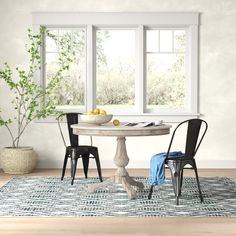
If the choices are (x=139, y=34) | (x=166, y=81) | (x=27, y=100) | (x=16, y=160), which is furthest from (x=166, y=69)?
(x=16, y=160)

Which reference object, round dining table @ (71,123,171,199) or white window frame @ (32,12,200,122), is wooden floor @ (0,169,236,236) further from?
white window frame @ (32,12,200,122)

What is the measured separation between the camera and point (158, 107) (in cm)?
783

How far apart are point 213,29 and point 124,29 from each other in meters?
1.24

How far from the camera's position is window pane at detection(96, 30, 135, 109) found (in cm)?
781

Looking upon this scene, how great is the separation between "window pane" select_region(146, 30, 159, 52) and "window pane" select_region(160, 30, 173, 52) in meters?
0.07

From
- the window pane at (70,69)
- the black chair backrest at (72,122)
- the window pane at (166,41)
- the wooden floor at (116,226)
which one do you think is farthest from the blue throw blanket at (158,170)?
the window pane at (166,41)

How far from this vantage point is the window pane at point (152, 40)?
776 cm

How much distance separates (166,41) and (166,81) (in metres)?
0.56

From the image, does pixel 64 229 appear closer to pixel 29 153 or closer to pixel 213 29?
pixel 29 153

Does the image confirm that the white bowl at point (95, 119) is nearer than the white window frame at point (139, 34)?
Yes

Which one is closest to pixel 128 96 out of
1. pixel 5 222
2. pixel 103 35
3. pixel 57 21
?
pixel 103 35

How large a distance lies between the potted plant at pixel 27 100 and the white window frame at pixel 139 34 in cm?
19

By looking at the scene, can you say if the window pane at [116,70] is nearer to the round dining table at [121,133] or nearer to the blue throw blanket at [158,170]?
the round dining table at [121,133]

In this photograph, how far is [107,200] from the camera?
529cm
